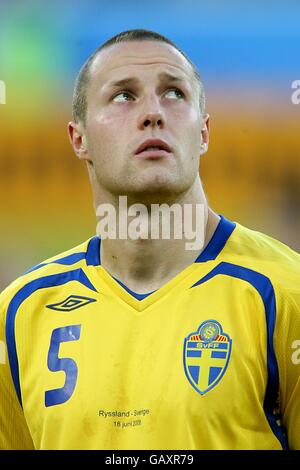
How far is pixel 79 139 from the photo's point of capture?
9.54 ft

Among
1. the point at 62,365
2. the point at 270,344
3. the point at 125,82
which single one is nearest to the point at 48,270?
the point at 62,365

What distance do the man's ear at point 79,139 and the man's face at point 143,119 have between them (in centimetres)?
9

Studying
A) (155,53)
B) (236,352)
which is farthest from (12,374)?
(155,53)

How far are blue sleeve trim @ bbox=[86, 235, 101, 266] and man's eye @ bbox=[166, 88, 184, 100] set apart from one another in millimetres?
612

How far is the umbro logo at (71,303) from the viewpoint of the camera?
8.93 feet

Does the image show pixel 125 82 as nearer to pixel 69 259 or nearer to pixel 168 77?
pixel 168 77

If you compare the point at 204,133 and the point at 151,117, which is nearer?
the point at 151,117

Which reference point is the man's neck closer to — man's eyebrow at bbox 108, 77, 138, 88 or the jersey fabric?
the jersey fabric

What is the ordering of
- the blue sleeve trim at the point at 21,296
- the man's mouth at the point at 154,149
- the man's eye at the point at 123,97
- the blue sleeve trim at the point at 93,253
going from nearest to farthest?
1. the man's mouth at the point at 154,149
2. the man's eye at the point at 123,97
3. the blue sleeve trim at the point at 21,296
4. the blue sleeve trim at the point at 93,253

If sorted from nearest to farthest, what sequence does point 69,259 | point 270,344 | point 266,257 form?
point 270,344 < point 266,257 < point 69,259

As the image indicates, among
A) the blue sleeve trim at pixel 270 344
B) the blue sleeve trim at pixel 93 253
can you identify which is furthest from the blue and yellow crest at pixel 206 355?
the blue sleeve trim at pixel 93 253

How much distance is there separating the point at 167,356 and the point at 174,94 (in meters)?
0.86

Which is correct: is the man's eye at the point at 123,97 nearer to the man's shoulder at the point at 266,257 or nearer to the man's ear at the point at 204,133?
the man's ear at the point at 204,133

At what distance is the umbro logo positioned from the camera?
8.93 feet
